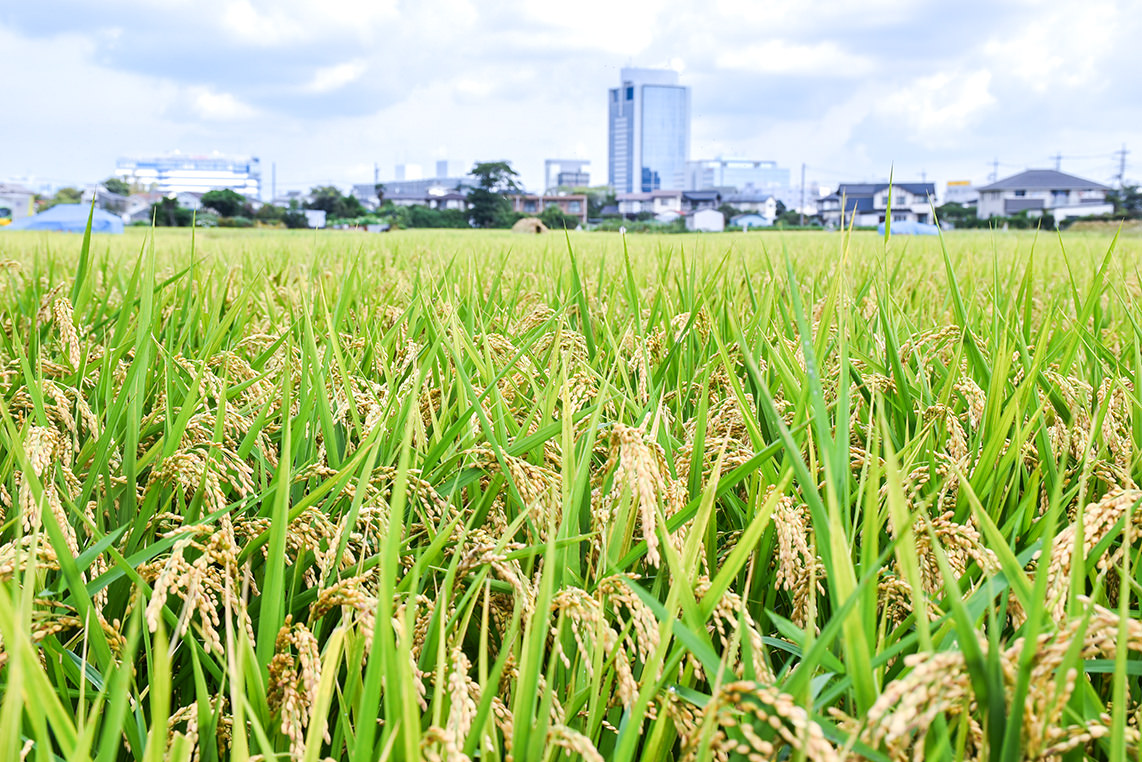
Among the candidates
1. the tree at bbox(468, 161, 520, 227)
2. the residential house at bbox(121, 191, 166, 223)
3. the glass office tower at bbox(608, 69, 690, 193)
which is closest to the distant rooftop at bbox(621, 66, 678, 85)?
the glass office tower at bbox(608, 69, 690, 193)

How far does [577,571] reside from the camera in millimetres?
805

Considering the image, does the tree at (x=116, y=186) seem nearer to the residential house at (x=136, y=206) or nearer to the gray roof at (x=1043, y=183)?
the residential house at (x=136, y=206)

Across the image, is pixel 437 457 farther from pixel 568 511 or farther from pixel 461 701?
pixel 461 701

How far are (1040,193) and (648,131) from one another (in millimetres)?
40174

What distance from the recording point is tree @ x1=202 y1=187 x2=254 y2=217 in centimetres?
4403

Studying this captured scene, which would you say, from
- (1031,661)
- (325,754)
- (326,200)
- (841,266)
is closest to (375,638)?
(325,754)

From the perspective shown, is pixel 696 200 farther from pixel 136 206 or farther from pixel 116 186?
pixel 116 186

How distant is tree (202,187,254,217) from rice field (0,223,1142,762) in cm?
4724

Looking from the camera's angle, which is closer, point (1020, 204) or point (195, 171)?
point (1020, 204)

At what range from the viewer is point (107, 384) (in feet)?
3.99

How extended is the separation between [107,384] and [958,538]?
1.17m

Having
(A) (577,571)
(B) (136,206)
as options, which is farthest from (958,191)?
(A) (577,571)

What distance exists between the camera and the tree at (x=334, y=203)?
5069cm

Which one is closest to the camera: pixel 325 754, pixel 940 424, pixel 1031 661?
pixel 1031 661
